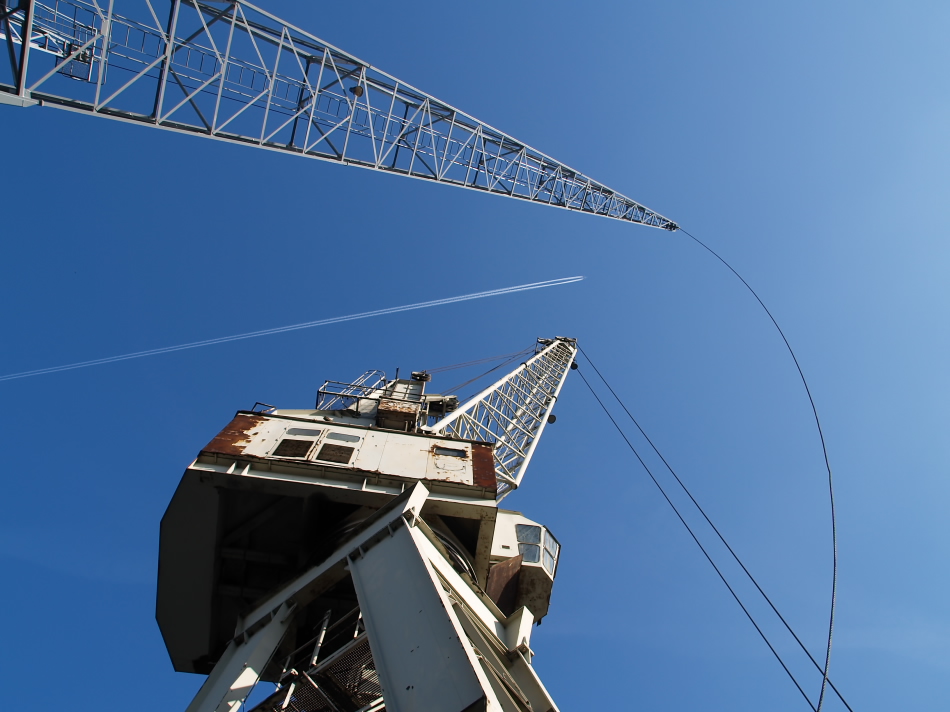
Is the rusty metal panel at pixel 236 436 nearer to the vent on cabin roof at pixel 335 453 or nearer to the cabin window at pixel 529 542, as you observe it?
the vent on cabin roof at pixel 335 453

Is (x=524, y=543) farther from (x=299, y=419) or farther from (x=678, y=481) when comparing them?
(x=678, y=481)

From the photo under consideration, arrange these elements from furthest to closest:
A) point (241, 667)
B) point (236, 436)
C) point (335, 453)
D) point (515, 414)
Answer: point (515, 414), point (236, 436), point (335, 453), point (241, 667)

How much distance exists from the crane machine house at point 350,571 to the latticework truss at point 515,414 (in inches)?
173

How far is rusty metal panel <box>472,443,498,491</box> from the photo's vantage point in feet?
49.7

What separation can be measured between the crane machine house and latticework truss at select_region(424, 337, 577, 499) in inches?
173

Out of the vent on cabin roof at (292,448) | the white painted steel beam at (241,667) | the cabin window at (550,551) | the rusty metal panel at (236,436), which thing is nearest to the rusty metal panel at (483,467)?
the cabin window at (550,551)

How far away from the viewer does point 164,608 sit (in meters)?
15.8

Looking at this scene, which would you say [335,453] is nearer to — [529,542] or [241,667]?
[241,667]

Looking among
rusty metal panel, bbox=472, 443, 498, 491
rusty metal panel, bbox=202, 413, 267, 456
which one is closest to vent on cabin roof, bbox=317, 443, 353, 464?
rusty metal panel, bbox=202, 413, 267, 456

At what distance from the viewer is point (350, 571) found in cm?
1145

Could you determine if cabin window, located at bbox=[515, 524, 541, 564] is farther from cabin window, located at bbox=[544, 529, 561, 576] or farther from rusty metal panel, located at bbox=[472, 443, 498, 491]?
rusty metal panel, located at bbox=[472, 443, 498, 491]

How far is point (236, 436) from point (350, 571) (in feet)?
20.0

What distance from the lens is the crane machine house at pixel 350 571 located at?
9289 millimetres

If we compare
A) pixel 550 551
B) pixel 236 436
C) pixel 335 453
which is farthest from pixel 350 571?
pixel 550 551
